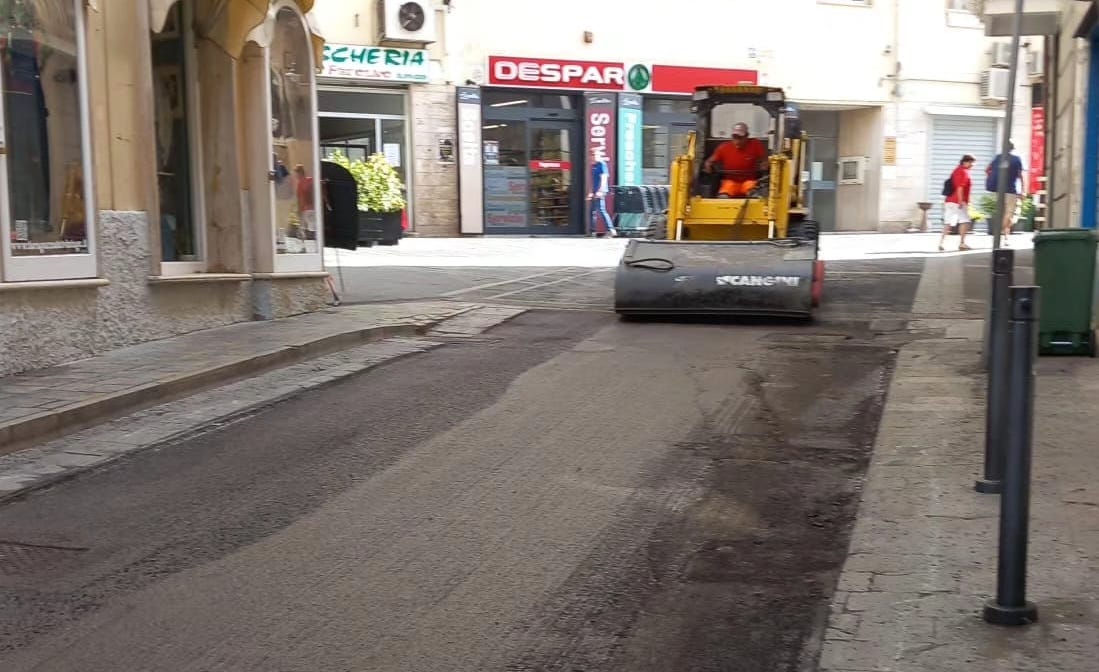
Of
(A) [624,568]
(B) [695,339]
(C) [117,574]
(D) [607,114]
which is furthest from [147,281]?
(D) [607,114]

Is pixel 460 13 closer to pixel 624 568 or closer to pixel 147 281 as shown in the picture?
pixel 147 281

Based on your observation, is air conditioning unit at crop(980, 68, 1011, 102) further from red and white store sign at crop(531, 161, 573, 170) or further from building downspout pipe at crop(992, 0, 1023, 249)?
building downspout pipe at crop(992, 0, 1023, 249)

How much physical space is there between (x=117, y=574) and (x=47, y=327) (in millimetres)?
4459

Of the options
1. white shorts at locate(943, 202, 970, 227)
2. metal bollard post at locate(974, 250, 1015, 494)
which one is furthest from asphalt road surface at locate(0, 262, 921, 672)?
white shorts at locate(943, 202, 970, 227)

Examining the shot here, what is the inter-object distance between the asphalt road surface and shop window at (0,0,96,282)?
230 cm

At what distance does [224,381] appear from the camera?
8.48 metres

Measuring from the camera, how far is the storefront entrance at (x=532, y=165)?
25.3 meters

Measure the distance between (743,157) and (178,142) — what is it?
21.0 feet

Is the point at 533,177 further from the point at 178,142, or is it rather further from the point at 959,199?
the point at 178,142

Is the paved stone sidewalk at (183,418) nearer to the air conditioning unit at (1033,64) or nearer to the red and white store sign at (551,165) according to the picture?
the red and white store sign at (551,165)

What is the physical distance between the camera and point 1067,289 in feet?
28.9

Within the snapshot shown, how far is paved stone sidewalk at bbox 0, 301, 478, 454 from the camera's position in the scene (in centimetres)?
701

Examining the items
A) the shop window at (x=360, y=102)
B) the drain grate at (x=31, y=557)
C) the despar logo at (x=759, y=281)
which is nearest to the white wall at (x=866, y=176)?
the shop window at (x=360, y=102)

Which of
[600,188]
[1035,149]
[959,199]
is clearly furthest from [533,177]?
[1035,149]
